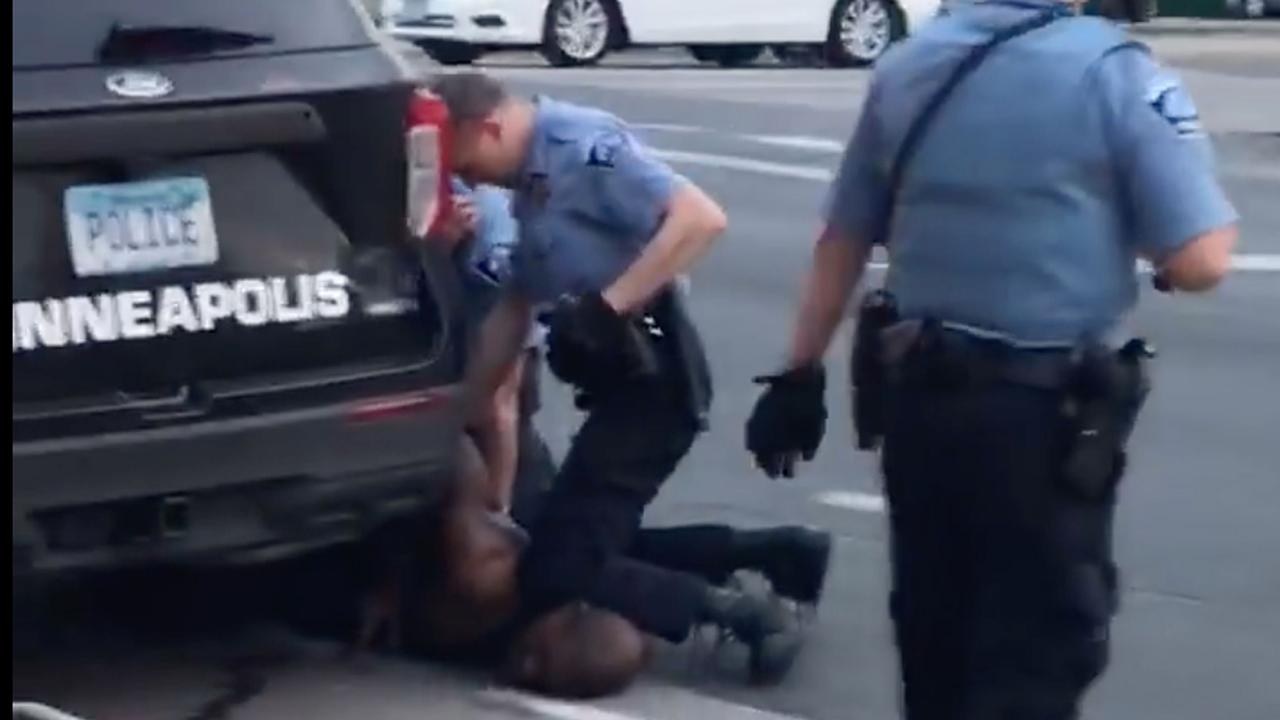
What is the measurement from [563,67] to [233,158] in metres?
18.1

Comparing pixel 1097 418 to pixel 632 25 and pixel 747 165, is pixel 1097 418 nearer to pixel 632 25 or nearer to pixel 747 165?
pixel 747 165

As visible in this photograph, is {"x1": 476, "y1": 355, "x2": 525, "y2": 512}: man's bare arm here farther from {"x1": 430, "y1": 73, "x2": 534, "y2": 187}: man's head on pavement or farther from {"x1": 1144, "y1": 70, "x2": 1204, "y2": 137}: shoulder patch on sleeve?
{"x1": 1144, "y1": 70, "x2": 1204, "y2": 137}: shoulder patch on sleeve

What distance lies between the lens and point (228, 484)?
5438 millimetres

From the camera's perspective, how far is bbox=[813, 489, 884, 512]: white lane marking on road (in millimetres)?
7863

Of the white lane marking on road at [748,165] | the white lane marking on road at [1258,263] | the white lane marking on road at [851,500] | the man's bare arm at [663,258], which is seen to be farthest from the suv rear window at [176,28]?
the white lane marking on road at [748,165]

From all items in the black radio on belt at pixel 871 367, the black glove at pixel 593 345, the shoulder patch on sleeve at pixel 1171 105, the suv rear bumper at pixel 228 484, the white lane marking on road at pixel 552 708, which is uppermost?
the shoulder patch on sleeve at pixel 1171 105

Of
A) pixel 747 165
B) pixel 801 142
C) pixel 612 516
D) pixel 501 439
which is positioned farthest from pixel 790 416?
pixel 801 142

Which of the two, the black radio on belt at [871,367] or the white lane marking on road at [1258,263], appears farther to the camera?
the white lane marking on road at [1258,263]

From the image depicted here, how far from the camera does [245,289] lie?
18.0 feet

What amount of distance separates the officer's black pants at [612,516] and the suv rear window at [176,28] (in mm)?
911

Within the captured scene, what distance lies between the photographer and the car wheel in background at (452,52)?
78.2ft

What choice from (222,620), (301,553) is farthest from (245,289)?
(222,620)

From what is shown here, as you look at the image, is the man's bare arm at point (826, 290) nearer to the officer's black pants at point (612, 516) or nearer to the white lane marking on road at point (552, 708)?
the officer's black pants at point (612, 516)

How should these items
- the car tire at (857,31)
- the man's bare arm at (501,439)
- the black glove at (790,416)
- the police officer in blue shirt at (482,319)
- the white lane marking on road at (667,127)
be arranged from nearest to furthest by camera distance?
1. the black glove at (790,416)
2. the police officer in blue shirt at (482,319)
3. the man's bare arm at (501,439)
4. the white lane marking on road at (667,127)
5. the car tire at (857,31)
